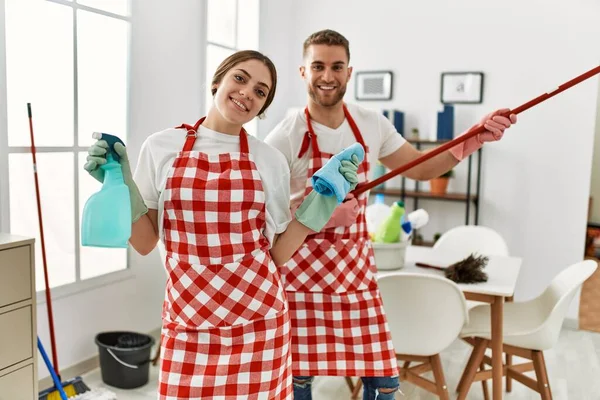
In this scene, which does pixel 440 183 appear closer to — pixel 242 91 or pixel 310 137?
pixel 310 137

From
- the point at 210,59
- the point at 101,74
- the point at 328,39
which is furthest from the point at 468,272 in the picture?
the point at 210,59

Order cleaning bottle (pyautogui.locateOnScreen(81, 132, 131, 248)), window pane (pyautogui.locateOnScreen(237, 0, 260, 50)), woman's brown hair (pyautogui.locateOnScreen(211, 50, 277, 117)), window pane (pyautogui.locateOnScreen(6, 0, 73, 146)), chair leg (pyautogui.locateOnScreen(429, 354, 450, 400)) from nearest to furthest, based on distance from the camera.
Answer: cleaning bottle (pyautogui.locateOnScreen(81, 132, 131, 248))
woman's brown hair (pyautogui.locateOnScreen(211, 50, 277, 117))
chair leg (pyautogui.locateOnScreen(429, 354, 450, 400))
window pane (pyautogui.locateOnScreen(6, 0, 73, 146))
window pane (pyautogui.locateOnScreen(237, 0, 260, 50))

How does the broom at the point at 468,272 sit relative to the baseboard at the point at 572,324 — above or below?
above

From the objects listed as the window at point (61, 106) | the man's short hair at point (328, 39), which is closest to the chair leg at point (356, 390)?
the window at point (61, 106)

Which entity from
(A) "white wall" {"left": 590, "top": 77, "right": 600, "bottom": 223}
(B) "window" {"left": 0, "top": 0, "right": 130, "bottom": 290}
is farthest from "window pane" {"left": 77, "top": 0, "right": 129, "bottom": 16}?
(A) "white wall" {"left": 590, "top": 77, "right": 600, "bottom": 223}

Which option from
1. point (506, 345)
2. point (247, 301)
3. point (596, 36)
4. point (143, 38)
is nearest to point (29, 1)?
point (143, 38)

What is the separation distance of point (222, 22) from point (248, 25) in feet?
1.31

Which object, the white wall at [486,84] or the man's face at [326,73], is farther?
the white wall at [486,84]

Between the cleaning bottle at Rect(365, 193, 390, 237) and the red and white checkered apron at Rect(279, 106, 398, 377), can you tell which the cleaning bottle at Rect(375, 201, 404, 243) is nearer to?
the cleaning bottle at Rect(365, 193, 390, 237)

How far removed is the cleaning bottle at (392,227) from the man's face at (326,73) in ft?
2.64

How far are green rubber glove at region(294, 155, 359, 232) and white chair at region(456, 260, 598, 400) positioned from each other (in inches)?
50.5

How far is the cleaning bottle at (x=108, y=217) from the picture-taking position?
119 centimetres

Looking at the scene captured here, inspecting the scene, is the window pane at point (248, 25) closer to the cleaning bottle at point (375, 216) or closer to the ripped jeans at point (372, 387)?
the cleaning bottle at point (375, 216)

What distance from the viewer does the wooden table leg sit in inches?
90.0
